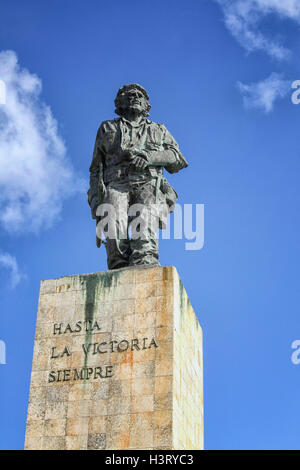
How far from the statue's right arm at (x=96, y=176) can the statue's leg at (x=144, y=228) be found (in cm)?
82

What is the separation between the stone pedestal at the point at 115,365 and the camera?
12.4 metres

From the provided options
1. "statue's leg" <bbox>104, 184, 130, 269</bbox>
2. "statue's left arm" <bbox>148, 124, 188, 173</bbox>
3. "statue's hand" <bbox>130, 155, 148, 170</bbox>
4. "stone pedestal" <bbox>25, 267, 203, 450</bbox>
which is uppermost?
"statue's left arm" <bbox>148, 124, 188, 173</bbox>

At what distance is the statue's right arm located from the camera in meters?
15.4

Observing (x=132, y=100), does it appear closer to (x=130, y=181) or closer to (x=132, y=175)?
(x=132, y=175)

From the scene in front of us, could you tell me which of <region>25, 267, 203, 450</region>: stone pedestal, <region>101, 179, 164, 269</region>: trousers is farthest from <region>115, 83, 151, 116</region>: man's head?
<region>25, 267, 203, 450</region>: stone pedestal

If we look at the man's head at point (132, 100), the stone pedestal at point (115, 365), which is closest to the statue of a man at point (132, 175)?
the man's head at point (132, 100)

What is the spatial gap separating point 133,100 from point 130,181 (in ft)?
6.28

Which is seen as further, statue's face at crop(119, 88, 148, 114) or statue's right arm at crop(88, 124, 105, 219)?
statue's face at crop(119, 88, 148, 114)

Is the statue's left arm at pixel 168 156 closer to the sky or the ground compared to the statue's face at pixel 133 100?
closer to the ground

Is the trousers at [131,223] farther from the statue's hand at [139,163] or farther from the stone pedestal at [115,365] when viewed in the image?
the stone pedestal at [115,365]

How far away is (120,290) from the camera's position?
1366cm

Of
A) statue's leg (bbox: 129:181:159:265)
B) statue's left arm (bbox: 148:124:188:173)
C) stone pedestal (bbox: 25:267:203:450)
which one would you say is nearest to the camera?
stone pedestal (bbox: 25:267:203:450)

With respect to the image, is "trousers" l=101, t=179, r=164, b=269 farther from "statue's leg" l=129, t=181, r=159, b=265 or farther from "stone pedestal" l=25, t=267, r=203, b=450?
"stone pedestal" l=25, t=267, r=203, b=450
